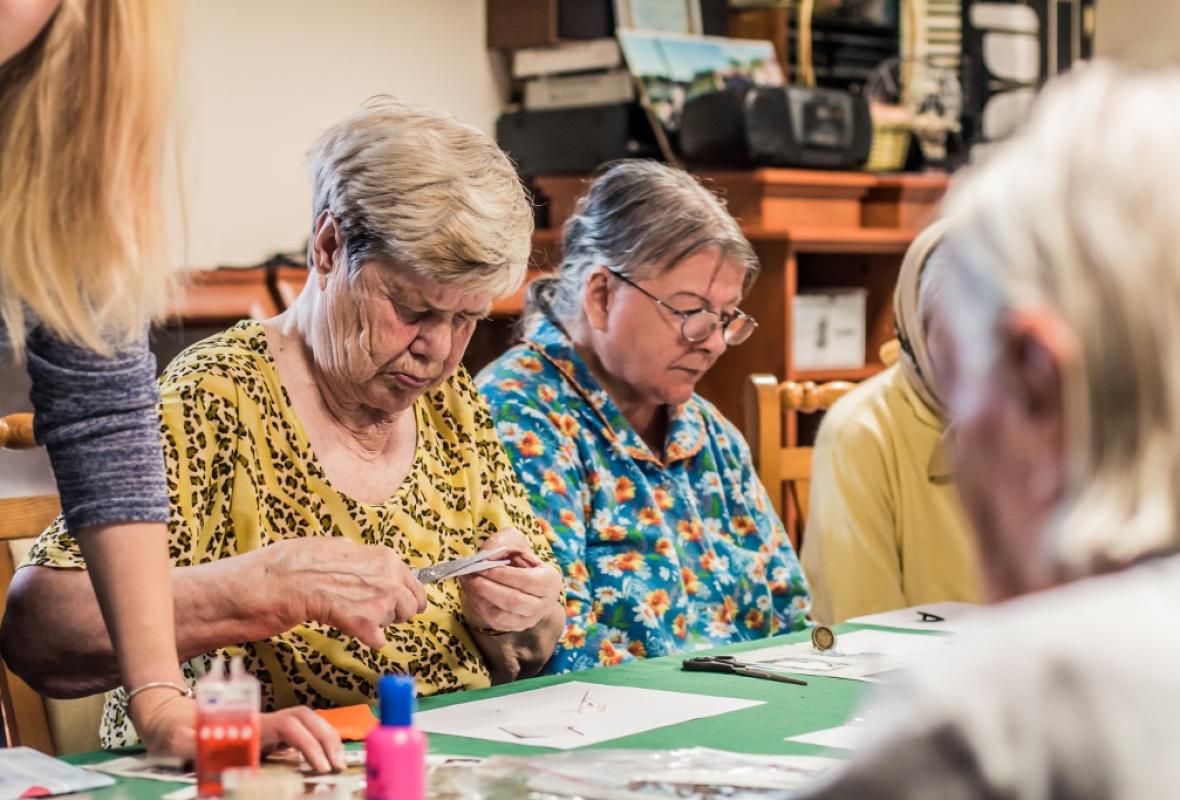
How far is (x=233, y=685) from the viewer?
1.17 metres

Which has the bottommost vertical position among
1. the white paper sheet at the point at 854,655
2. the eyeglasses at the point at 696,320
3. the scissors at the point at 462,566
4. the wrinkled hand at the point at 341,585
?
the white paper sheet at the point at 854,655

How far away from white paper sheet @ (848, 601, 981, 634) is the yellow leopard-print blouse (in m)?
0.60

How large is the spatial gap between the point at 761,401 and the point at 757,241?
3.32ft

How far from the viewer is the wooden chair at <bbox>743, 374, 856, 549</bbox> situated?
8.92 ft

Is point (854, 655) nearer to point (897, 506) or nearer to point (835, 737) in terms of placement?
point (835, 737)

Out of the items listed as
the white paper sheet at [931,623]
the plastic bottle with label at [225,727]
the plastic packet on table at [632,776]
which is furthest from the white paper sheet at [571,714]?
the white paper sheet at [931,623]

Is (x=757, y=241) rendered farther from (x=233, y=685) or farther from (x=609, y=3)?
(x=233, y=685)

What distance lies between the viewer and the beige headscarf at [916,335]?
2.40 metres

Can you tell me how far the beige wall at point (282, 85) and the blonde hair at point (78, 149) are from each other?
206 centimetres

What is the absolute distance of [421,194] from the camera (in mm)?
1819

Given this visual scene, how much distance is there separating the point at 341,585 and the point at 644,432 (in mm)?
961

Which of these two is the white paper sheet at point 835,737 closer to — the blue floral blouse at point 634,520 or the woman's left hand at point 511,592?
the woman's left hand at point 511,592

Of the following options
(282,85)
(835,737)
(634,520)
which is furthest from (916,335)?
(282,85)

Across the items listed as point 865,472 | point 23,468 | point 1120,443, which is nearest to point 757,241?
point 865,472
